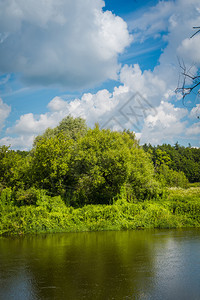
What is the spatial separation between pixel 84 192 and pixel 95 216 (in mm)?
3365

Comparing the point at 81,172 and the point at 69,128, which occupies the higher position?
the point at 69,128

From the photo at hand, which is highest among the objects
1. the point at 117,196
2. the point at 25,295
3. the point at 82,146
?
the point at 82,146

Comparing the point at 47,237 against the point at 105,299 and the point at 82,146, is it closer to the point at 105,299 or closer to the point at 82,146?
the point at 82,146

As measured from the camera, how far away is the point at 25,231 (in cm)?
2220

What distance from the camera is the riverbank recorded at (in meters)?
22.6

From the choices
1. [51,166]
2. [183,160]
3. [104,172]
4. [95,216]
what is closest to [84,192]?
[104,172]

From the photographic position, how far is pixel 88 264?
13.7 metres

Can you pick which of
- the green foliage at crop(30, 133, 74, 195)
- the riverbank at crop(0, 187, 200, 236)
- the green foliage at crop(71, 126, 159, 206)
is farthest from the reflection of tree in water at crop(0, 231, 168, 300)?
the green foliage at crop(30, 133, 74, 195)

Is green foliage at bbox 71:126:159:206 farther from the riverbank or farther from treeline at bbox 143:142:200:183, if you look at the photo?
treeline at bbox 143:142:200:183

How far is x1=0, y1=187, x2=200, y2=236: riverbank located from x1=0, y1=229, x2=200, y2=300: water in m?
1.84

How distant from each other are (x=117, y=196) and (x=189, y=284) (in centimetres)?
1663

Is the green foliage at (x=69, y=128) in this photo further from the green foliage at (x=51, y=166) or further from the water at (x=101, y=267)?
the water at (x=101, y=267)

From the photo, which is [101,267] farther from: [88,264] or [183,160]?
[183,160]

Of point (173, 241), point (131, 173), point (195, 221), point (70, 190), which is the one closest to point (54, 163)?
point (70, 190)
